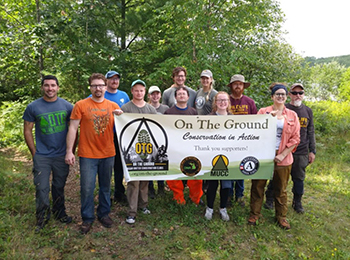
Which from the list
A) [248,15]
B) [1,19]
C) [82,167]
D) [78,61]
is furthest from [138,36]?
[82,167]

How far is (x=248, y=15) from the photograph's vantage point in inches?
299

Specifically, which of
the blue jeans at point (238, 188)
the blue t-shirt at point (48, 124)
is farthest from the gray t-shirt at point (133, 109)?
the blue jeans at point (238, 188)

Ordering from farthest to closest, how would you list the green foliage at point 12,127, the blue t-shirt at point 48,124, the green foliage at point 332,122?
the green foliage at point 332,122
the green foliage at point 12,127
the blue t-shirt at point 48,124

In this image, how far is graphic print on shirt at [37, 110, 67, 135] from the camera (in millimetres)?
3482

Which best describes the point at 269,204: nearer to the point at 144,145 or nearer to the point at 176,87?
the point at 144,145

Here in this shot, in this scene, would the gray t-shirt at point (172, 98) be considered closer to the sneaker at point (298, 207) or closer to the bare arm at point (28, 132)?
the bare arm at point (28, 132)

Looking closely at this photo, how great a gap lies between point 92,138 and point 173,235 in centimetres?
200

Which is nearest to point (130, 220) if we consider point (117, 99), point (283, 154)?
point (117, 99)

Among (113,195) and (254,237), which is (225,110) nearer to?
(254,237)

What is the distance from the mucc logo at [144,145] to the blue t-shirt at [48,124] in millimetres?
901

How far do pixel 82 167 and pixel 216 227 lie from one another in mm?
2421

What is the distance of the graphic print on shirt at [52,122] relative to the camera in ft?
11.4

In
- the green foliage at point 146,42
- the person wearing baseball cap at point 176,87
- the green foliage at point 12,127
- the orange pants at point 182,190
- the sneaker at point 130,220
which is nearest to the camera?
the sneaker at point 130,220

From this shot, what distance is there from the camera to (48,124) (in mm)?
3506
